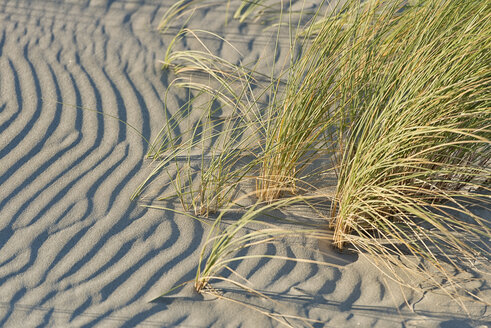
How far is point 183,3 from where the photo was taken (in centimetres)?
448

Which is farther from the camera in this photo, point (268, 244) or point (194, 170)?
point (194, 170)

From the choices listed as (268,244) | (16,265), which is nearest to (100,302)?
(16,265)

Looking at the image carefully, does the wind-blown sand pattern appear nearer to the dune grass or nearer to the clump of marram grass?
the dune grass

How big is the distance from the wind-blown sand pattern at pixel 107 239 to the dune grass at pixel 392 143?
0.44 feet

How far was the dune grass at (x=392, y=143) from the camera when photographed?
2.41 metres

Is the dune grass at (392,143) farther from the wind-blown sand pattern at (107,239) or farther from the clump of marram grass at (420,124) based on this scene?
the wind-blown sand pattern at (107,239)

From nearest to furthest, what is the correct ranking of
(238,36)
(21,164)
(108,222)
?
(108,222), (21,164), (238,36)

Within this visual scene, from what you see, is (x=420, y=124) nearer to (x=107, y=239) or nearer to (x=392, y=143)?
(x=392, y=143)

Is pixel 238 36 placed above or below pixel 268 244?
above

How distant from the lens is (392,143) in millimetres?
2324

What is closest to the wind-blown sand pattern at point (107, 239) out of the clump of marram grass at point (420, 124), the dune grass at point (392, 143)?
the dune grass at point (392, 143)

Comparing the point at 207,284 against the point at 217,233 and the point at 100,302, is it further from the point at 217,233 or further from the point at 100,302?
the point at 100,302

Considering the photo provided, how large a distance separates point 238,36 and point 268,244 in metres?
2.06

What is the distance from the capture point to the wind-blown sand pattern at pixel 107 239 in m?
2.43
